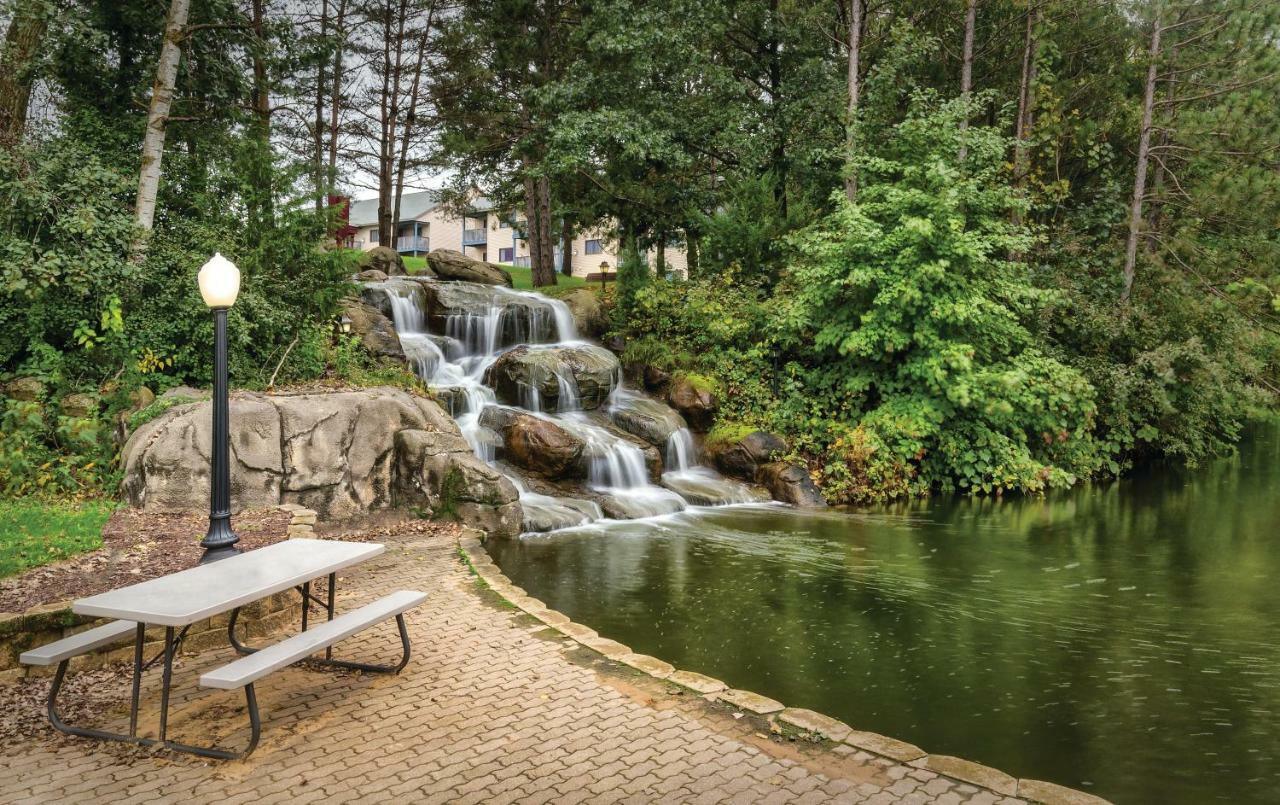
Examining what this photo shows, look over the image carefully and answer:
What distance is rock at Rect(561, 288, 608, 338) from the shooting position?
1862 centimetres

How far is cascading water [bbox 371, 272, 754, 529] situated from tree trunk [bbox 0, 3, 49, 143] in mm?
6654

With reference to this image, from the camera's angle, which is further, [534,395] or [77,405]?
[534,395]

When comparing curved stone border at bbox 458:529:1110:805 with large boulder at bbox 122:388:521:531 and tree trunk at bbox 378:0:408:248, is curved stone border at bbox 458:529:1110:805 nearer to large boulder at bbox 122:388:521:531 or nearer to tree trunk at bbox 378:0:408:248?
large boulder at bbox 122:388:521:531

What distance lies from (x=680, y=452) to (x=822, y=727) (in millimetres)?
10342

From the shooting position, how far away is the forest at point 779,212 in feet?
36.0

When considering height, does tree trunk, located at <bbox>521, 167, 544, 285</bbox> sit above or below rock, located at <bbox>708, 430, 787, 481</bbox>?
above

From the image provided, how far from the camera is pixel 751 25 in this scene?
1986cm

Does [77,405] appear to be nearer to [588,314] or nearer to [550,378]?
[550,378]

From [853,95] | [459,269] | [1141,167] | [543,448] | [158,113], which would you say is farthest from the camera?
[459,269]

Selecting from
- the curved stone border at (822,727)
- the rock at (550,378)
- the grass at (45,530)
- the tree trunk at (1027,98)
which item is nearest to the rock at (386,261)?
the rock at (550,378)

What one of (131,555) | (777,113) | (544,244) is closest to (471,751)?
(131,555)

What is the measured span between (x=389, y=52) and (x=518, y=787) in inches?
1045

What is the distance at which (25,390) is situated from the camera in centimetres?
1043

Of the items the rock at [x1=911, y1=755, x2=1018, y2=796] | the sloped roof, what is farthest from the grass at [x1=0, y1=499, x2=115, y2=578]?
the sloped roof
